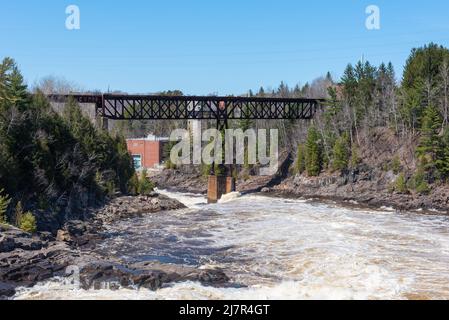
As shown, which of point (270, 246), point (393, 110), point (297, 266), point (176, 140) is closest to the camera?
point (297, 266)

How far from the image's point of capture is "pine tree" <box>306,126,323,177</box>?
80000 mm

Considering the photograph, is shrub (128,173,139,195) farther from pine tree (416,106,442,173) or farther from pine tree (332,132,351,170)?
pine tree (416,106,442,173)

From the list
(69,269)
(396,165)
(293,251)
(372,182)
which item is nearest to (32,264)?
(69,269)

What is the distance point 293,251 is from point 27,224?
721 inches

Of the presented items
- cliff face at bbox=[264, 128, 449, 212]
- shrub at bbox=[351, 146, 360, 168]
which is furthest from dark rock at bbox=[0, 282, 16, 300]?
shrub at bbox=[351, 146, 360, 168]

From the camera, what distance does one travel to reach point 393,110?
75188 millimetres

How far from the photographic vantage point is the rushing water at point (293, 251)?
26.3 metres

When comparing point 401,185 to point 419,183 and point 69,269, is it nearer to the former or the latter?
point 419,183

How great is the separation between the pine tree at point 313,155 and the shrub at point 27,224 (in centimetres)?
A: 5026

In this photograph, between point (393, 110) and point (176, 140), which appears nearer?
point (393, 110)

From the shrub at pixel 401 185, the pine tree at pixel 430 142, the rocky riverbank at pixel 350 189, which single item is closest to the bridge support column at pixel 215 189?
the rocky riverbank at pixel 350 189
